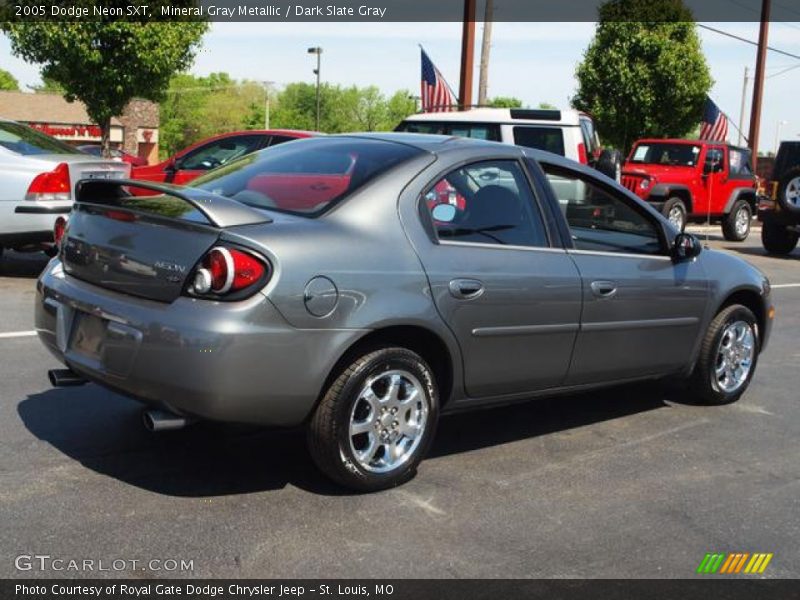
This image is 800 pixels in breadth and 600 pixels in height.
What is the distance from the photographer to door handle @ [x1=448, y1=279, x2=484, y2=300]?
4.22 metres

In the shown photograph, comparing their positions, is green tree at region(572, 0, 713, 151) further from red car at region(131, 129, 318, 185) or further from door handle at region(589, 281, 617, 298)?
door handle at region(589, 281, 617, 298)

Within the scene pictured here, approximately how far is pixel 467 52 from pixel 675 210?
548cm

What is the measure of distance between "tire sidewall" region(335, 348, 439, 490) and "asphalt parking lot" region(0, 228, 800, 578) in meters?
0.08

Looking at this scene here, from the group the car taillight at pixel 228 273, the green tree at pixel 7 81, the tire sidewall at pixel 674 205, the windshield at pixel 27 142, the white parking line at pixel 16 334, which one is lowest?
the white parking line at pixel 16 334

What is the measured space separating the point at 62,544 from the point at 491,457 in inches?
82.1

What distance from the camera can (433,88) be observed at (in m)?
18.4

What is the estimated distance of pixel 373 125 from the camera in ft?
374

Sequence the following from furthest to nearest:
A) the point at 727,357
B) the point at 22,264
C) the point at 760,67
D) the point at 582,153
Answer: the point at 760,67 < the point at 582,153 < the point at 22,264 < the point at 727,357

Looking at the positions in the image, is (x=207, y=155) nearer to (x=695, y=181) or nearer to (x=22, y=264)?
(x=22, y=264)

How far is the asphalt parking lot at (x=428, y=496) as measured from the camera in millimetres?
3492

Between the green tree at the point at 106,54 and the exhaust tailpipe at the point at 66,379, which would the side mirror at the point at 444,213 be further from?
the green tree at the point at 106,54

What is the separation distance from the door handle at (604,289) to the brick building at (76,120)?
59.5 meters

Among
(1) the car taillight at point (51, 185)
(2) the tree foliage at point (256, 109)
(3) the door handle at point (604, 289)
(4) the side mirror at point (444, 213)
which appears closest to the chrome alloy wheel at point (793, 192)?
(1) the car taillight at point (51, 185)

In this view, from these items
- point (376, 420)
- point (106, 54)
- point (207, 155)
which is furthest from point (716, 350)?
point (106, 54)
